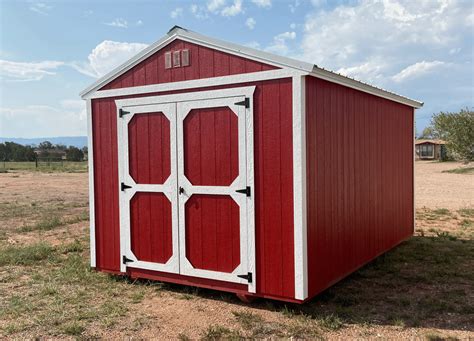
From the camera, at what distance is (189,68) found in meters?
5.35

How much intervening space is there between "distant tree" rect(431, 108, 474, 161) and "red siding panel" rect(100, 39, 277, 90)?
94.2ft

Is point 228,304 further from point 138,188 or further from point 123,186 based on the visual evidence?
point 123,186

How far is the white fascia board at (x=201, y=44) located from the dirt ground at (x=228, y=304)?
2502mm

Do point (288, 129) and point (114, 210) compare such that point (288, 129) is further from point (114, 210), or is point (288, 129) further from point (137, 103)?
point (114, 210)

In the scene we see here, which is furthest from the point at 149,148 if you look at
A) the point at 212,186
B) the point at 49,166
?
the point at 49,166

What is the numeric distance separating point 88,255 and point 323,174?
14.3 ft

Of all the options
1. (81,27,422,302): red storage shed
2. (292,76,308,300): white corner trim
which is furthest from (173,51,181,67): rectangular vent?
(292,76,308,300): white corner trim

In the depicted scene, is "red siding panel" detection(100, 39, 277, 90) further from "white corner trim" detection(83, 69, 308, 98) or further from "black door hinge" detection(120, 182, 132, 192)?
"black door hinge" detection(120, 182, 132, 192)

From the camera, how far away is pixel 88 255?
24.4 feet

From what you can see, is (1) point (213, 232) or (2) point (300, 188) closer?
(2) point (300, 188)

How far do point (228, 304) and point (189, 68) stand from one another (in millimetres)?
2732

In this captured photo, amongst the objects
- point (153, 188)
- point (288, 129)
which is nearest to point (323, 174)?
point (288, 129)

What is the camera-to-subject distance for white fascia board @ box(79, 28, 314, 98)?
15.1 feet

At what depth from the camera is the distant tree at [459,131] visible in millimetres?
29781
